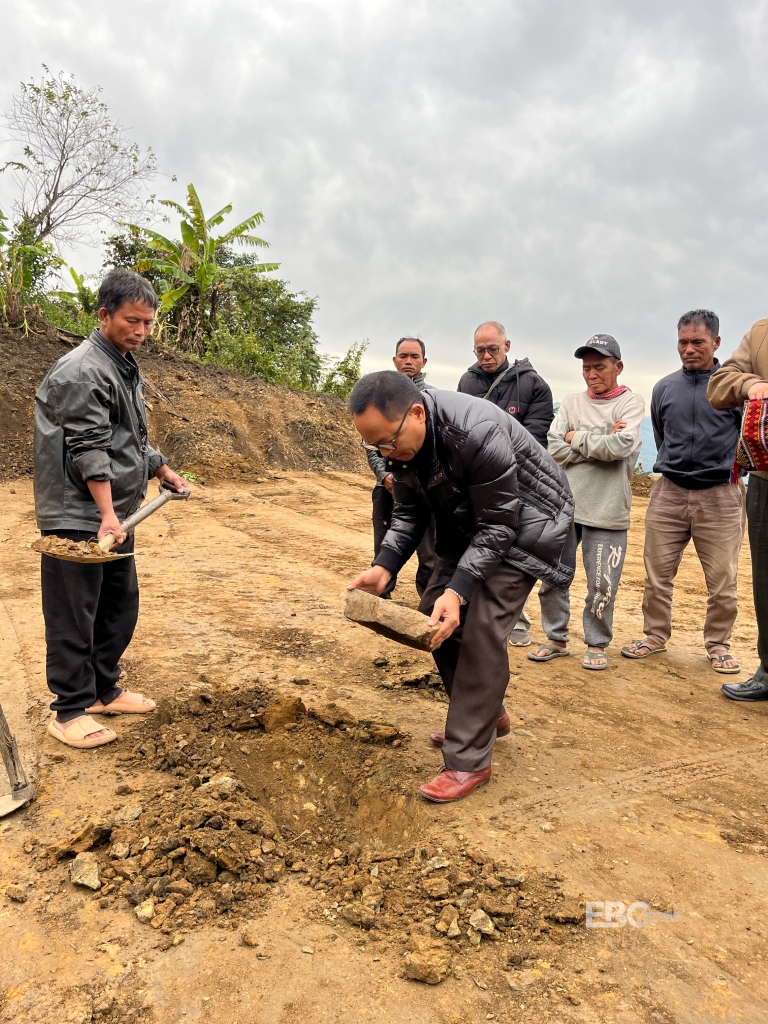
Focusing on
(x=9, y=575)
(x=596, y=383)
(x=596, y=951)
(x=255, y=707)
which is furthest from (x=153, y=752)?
(x=9, y=575)

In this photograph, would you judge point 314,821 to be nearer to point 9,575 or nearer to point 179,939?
point 179,939

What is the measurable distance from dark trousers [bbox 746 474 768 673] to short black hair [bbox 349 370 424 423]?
2.59 metres

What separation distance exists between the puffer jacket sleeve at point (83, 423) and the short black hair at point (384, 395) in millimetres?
1227

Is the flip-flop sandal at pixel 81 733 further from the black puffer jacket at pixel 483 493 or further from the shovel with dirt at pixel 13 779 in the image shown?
the black puffer jacket at pixel 483 493

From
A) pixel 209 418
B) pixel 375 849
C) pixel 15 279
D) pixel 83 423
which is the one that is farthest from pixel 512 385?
pixel 15 279

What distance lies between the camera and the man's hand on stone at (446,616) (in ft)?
8.67

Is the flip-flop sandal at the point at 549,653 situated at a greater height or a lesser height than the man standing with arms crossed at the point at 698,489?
lesser

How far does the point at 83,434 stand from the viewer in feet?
10.0

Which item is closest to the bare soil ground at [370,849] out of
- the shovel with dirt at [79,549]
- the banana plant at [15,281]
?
the shovel with dirt at [79,549]

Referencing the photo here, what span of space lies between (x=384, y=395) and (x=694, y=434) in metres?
2.75

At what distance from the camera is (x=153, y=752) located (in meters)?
3.15

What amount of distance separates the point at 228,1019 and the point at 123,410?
238 centimetres

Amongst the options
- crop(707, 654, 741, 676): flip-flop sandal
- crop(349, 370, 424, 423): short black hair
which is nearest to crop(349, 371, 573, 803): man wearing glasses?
crop(349, 370, 424, 423): short black hair

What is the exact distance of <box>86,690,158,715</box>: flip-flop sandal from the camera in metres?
3.54
